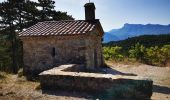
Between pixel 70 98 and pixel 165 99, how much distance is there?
3.89m

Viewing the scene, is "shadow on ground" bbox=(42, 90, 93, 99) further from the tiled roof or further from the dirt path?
the tiled roof

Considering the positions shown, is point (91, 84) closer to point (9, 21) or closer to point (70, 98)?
point (70, 98)

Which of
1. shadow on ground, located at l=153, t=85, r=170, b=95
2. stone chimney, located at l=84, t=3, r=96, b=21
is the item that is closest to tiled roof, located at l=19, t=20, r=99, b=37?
stone chimney, located at l=84, t=3, r=96, b=21

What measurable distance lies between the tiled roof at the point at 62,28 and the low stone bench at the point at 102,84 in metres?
4.76

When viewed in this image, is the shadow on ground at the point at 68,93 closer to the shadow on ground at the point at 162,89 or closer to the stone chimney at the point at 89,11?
the shadow on ground at the point at 162,89

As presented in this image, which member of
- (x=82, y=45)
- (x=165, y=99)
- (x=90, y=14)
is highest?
(x=90, y=14)

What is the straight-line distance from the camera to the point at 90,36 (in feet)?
54.6

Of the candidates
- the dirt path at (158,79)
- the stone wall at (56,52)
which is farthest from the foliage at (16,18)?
the dirt path at (158,79)

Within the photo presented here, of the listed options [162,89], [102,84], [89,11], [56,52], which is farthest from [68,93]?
[89,11]

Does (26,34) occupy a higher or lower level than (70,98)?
higher

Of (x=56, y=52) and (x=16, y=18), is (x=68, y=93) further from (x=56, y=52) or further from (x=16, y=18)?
(x=16, y=18)

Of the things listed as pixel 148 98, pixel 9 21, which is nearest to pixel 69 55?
pixel 148 98

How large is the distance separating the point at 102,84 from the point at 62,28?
23.9 ft

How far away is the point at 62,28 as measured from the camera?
54.6 ft
